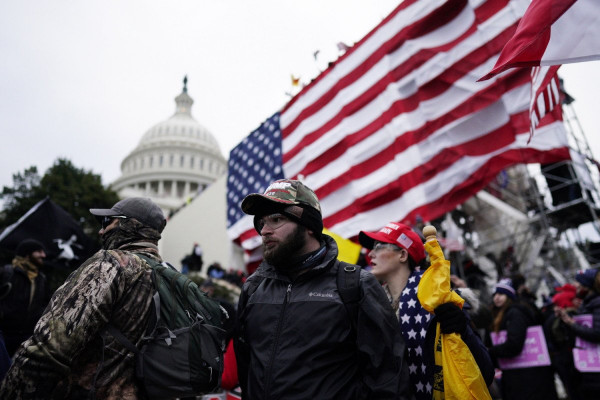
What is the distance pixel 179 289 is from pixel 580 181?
36.1 feet

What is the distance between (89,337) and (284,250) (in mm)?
977

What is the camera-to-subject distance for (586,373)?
12.5 ft

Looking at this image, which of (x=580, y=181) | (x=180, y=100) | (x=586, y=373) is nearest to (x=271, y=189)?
(x=586, y=373)

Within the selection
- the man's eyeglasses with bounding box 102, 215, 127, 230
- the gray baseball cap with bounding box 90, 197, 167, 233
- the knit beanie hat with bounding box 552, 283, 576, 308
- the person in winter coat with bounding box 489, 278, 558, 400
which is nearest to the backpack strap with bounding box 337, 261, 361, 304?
the gray baseball cap with bounding box 90, 197, 167, 233

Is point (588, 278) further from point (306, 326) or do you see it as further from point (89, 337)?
point (89, 337)

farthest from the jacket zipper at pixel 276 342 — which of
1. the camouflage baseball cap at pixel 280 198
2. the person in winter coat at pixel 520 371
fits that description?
the person in winter coat at pixel 520 371

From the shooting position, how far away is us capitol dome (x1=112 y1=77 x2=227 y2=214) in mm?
62375

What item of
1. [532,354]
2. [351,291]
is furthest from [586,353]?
[351,291]

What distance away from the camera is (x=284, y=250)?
226cm

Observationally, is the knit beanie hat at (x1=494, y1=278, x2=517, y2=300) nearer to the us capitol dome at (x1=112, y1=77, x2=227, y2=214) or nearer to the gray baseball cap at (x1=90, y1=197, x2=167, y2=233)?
the gray baseball cap at (x1=90, y1=197, x2=167, y2=233)

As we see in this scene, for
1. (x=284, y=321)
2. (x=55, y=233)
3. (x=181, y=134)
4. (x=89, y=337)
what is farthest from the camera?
(x=181, y=134)

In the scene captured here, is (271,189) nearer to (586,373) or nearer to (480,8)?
(586,373)

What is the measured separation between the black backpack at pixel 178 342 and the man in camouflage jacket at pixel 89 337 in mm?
53

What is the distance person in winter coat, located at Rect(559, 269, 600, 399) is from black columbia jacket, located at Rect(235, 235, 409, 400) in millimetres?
2754
